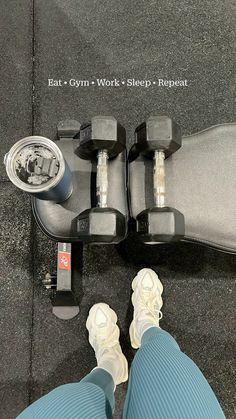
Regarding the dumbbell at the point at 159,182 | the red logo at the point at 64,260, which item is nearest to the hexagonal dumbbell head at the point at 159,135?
the dumbbell at the point at 159,182

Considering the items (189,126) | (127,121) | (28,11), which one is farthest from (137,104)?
(28,11)

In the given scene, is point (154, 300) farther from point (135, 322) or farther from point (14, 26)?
point (14, 26)

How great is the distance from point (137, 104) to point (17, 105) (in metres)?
0.41

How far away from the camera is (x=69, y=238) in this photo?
94 centimetres

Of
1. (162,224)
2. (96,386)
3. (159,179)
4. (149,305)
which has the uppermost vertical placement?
(159,179)

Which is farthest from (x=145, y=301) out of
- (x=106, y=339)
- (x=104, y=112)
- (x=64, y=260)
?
(x=104, y=112)

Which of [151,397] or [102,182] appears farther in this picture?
[102,182]

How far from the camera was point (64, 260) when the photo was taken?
1099 millimetres

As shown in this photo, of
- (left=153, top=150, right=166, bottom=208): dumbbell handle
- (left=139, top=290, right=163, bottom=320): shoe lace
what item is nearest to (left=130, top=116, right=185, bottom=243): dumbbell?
(left=153, top=150, right=166, bottom=208): dumbbell handle

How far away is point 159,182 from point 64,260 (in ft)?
1.26

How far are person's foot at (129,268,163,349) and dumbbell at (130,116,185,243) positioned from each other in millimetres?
356

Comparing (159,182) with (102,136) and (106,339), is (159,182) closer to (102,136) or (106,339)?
(102,136)

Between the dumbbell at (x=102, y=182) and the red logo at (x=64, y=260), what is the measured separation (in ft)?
0.81

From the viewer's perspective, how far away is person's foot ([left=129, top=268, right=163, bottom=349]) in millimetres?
1153
